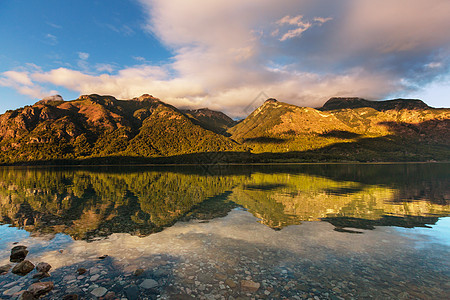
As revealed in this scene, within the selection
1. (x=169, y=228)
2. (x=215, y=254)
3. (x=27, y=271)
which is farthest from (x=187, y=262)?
(x=27, y=271)

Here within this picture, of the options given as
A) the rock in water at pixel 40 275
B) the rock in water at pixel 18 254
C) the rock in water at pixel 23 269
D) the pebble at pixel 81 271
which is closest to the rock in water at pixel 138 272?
the pebble at pixel 81 271

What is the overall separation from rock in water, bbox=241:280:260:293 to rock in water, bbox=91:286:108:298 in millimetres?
6807

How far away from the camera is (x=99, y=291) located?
10.1 m

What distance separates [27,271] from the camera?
39.2 feet

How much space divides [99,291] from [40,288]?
Result: 2.72m

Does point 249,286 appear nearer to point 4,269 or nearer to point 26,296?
point 26,296

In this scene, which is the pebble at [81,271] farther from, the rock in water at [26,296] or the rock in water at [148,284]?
the rock in water at [148,284]

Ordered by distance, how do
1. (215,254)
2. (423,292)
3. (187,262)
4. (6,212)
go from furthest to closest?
(6,212) → (215,254) → (187,262) → (423,292)

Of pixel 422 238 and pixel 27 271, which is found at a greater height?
pixel 27 271

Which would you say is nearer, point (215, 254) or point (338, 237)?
point (215, 254)

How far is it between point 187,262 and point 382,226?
A: 66.5 feet

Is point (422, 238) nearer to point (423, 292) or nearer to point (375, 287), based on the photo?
point (423, 292)

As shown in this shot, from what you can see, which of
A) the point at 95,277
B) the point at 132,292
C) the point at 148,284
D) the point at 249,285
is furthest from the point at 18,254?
the point at 249,285

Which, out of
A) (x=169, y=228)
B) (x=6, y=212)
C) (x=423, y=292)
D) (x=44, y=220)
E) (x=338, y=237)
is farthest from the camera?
(x=6, y=212)
